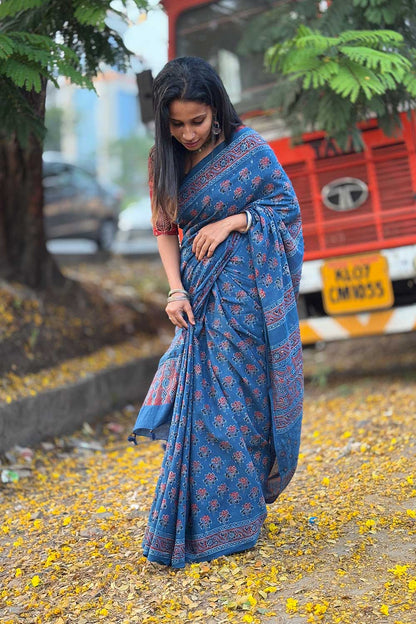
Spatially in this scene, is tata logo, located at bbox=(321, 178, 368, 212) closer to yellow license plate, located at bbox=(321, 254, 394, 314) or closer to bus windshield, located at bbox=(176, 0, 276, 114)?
yellow license plate, located at bbox=(321, 254, 394, 314)

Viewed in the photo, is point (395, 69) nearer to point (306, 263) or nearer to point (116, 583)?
point (306, 263)

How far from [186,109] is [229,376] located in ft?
3.13

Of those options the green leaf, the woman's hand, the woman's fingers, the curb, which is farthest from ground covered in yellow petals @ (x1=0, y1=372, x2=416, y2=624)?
the green leaf

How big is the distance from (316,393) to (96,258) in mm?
4812

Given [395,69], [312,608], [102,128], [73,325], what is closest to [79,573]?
[312,608]

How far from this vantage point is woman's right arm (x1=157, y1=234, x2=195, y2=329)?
2.89 metres

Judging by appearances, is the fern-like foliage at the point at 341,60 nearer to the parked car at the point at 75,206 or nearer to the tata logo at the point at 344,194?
the tata logo at the point at 344,194

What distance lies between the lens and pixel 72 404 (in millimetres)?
5512

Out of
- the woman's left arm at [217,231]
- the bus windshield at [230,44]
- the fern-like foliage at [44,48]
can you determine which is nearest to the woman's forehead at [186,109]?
the woman's left arm at [217,231]

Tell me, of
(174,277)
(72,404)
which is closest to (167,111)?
(174,277)

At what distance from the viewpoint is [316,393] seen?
20.1ft

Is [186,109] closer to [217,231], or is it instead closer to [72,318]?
[217,231]

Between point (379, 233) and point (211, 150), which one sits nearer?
point (211, 150)

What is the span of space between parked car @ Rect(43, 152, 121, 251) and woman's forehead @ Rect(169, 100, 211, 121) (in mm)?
10803
